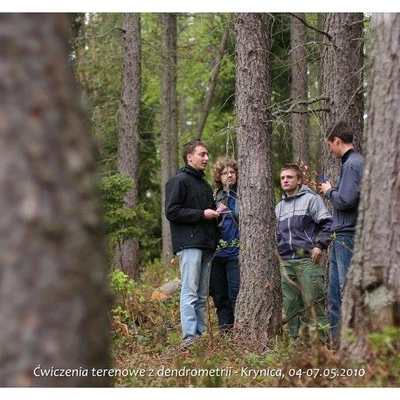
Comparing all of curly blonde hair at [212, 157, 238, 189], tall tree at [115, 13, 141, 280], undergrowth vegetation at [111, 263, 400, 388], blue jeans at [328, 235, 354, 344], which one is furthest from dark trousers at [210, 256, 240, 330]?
tall tree at [115, 13, 141, 280]

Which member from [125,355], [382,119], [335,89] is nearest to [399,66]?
[382,119]

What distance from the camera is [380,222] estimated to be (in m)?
5.56

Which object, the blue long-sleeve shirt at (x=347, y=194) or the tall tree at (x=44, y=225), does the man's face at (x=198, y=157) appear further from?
the tall tree at (x=44, y=225)

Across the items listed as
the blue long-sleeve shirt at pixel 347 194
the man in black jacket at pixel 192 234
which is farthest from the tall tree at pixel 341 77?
the man in black jacket at pixel 192 234

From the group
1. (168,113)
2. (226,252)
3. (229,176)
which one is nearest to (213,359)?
(226,252)

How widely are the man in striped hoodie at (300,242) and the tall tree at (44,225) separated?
5231mm

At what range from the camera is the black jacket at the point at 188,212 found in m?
8.24

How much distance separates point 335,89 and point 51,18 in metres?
5.95

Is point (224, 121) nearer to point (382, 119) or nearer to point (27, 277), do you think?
point (382, 119)

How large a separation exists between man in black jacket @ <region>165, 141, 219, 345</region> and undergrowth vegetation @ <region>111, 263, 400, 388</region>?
0.86 feet

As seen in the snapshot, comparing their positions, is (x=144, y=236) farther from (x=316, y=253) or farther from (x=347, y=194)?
Answer: (x=347, y=194)

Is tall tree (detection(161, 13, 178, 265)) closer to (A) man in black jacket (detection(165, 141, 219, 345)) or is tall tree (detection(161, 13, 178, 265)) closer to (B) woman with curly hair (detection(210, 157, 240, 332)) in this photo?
(B) woman with curly hair (detection(210, 157, 240, 332))

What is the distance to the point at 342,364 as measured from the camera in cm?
555

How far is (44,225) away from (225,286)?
6.20 metres
